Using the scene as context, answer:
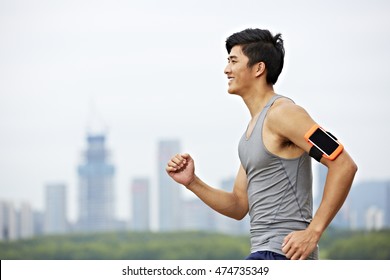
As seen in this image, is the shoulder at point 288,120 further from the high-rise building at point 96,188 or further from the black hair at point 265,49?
the high-rise building at point 96,188

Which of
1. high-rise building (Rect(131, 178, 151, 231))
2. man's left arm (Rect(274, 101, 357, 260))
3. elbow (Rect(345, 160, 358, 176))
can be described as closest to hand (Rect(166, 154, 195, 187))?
man's left arm (Rect(274, 101, 357, 260))

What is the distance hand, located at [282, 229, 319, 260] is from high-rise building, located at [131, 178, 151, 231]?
64.8 metres

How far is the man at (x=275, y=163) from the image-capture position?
2.96m

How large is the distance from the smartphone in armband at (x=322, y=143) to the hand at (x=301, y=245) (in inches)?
9.1

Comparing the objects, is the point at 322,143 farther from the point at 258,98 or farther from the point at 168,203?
the point at 168,203

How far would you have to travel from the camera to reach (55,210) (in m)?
68.4

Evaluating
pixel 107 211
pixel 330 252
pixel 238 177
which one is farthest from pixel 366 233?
pixel 107 211

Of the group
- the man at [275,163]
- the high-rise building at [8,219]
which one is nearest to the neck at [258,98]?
the man at [275,163]

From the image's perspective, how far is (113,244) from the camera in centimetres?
2988

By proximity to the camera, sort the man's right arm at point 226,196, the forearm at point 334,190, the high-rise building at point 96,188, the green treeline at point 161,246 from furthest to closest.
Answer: the high-rise building at point 96,188 → the green treeline at point 161,246 → the man's right arm at point 226,196 → the forearm at point 334,190

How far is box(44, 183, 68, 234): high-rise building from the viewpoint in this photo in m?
67.0

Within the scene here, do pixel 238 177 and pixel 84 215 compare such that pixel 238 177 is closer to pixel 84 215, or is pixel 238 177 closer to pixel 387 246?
pixel 387 246

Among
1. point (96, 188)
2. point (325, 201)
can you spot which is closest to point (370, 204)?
point (96, 188)
